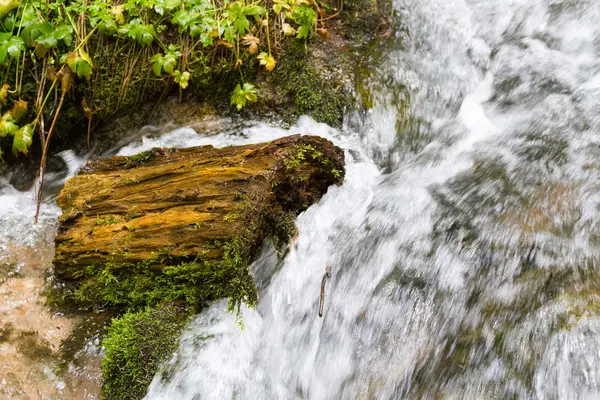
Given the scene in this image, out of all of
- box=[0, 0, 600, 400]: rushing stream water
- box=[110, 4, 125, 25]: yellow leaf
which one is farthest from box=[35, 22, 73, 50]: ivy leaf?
box=[0, 0, 600, 400]: rushing stream water

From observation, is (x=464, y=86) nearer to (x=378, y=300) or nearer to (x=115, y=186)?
(x=378, y=300)

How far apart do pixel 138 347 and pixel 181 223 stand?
0.74 m

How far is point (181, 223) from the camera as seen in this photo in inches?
107

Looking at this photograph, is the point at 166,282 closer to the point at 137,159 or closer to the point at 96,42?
the point at 137,159

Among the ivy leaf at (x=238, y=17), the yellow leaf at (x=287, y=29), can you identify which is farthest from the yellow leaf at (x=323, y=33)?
the ivy leaf at (x=238, y=17)

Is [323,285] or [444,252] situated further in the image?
[323,285]

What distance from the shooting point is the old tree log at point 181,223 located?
2.65 meters

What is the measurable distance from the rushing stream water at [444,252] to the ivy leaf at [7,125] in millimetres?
537

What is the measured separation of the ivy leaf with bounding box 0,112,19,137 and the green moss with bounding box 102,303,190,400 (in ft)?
6.30

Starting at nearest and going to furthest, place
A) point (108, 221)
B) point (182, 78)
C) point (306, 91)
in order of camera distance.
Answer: point (108, 221) < point (182, 78) < point (306, 91)

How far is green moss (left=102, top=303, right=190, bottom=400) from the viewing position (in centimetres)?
235

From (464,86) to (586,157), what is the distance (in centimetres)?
144

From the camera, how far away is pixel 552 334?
208 centimetres

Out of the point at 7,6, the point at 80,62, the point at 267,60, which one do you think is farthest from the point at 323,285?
the point at 7,6
